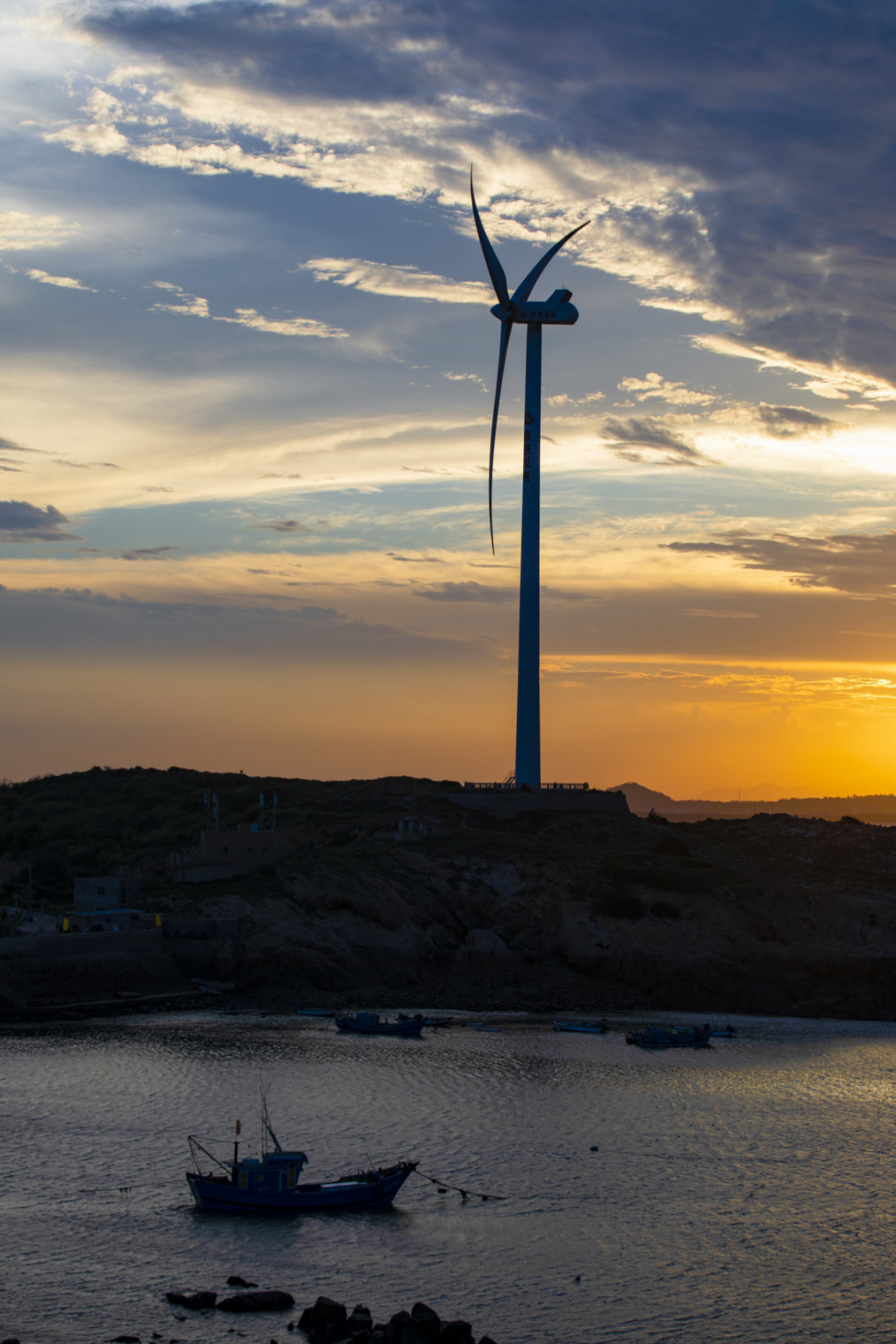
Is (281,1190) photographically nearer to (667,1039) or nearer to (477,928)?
(667,1039)

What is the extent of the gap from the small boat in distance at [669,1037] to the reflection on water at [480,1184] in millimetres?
1252

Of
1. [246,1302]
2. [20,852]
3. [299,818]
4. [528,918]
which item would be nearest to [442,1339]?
[246,1302]

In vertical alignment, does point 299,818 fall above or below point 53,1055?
above

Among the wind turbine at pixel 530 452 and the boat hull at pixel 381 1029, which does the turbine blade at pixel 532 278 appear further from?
the boat hull at pixel 381 1029

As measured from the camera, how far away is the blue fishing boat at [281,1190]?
46.3 metres

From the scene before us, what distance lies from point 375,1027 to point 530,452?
70991mm

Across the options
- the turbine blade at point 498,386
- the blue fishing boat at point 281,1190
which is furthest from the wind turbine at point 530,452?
the blue fishing boat at point 281,1190

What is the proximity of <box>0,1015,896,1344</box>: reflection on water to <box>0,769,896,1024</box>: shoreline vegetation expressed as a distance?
40.0 feet

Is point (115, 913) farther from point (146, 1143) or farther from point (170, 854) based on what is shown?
point (146, 1143)

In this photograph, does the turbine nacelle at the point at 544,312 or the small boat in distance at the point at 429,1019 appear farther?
the turbine nacelle at the point at 544,312

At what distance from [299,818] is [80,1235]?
101 metres

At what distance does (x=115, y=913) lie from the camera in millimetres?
94625

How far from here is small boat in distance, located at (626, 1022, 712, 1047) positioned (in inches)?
3159

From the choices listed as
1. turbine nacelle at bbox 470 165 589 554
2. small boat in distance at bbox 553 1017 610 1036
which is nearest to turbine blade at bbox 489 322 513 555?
turbine nacelle at bbox 470 165 589 554
